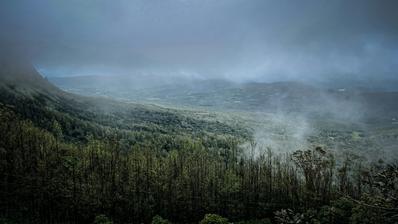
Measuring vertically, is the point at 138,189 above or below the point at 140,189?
above

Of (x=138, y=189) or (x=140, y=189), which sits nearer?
(x=138, y=189)

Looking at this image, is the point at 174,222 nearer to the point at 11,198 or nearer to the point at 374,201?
the point at 11,198

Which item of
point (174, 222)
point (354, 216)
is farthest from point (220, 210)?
point (354, 216)

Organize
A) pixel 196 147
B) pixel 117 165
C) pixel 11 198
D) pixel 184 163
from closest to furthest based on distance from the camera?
pixel 11 198 < pixel 117 165 < pixel 184 163 < pixel 196 147

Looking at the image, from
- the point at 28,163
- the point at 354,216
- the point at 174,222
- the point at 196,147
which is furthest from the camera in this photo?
the point at 196,147

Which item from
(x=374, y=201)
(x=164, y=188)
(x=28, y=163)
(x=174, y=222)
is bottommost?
(x=174, y=222)

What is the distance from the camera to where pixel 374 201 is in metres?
15.0

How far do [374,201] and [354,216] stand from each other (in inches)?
2225

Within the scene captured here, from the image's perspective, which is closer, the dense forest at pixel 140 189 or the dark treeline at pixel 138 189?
the dense forest at pixel 140 189

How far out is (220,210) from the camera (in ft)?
341

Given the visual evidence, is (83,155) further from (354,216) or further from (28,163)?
(354,216)

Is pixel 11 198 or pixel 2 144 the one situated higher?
pixel 2 144

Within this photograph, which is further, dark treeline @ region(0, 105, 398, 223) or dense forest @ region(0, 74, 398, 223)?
dark treeline @ region(0, 105, 398, 223)

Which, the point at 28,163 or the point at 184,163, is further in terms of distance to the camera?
the point at 184,163
